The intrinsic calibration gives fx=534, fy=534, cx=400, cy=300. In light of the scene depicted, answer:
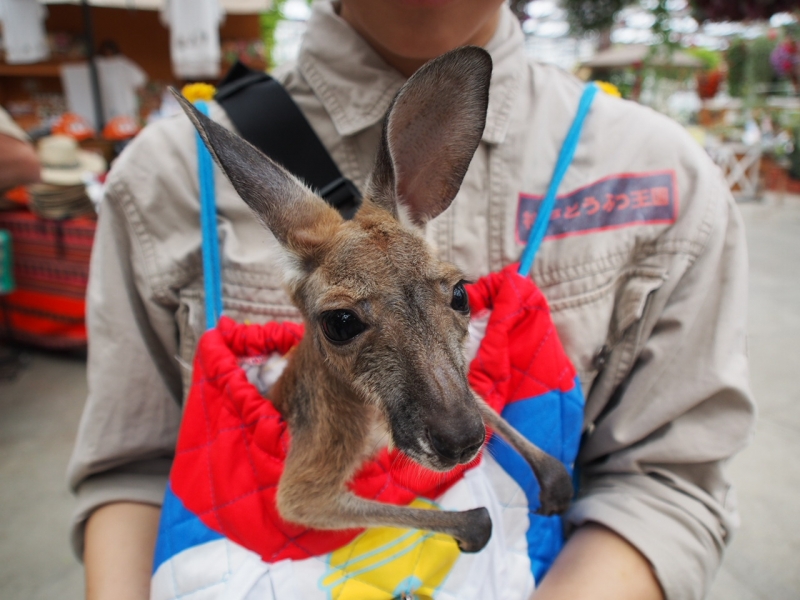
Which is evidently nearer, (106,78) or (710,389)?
(710,389)

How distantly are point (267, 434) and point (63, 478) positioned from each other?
9.49 ft

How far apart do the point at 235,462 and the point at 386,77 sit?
0.90 meters

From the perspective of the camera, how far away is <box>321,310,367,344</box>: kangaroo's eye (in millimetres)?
880

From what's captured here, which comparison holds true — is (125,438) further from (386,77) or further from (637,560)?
(637,560)

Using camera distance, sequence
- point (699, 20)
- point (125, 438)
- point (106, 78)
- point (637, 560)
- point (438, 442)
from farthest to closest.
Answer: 1. point (106, 78)
2. point (699, 20)
3. point (125, 438)
4. point (637, 560)
5. point (438, 442)

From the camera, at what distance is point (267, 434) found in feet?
3.25

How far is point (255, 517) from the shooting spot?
97 centimetres

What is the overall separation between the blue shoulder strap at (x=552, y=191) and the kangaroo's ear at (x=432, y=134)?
→ 0.76 feet

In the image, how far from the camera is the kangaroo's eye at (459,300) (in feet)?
3.05

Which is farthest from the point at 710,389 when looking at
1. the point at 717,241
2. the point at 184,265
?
the point at 184,265

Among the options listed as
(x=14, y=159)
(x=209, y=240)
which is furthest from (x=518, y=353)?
(x=14, y=159)

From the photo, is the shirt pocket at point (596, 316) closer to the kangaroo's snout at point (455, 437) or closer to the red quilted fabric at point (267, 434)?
the red quilted fabric at point (267, 434)

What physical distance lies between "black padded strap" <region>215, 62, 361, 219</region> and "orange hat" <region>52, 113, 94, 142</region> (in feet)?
17.5

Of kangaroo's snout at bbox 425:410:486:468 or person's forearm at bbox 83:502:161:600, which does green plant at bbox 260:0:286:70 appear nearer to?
person's forearm at bbox 83:502:161:600
